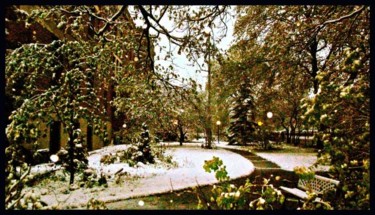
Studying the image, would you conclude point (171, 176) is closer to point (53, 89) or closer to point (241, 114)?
point (241, 114)

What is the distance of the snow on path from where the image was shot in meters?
3.25

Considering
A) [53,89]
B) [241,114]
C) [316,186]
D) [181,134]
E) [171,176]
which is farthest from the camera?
[241,114]

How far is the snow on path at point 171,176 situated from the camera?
3254mm

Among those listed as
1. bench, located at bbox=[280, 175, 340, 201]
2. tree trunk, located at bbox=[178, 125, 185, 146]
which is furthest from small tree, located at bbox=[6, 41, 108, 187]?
bench, located at bbox=[280, 175, 340, 201]

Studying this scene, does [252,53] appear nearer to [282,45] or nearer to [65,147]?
[282,45]

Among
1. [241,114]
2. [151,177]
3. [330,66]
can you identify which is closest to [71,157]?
[151,177]

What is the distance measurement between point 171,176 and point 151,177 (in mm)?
348

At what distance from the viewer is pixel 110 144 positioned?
12.8ft

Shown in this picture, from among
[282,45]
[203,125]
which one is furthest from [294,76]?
[203,125]

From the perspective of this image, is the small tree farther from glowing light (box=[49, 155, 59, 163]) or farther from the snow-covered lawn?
the snow-covered lawn

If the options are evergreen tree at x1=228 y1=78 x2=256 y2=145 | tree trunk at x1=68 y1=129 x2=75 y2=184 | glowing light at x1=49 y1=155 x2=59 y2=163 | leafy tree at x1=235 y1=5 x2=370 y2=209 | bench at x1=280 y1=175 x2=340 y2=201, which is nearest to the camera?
leafy tree at x1=235 y1=5 x2=370 y2=209

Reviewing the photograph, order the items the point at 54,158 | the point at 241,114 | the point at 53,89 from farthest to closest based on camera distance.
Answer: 1. the point at 241,114
2. the point at 54,158
3. the point at 53,89

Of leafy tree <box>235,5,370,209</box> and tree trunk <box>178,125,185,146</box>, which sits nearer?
leafy tree <box>235,5,370,209</box>

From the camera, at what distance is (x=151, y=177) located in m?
3.94
